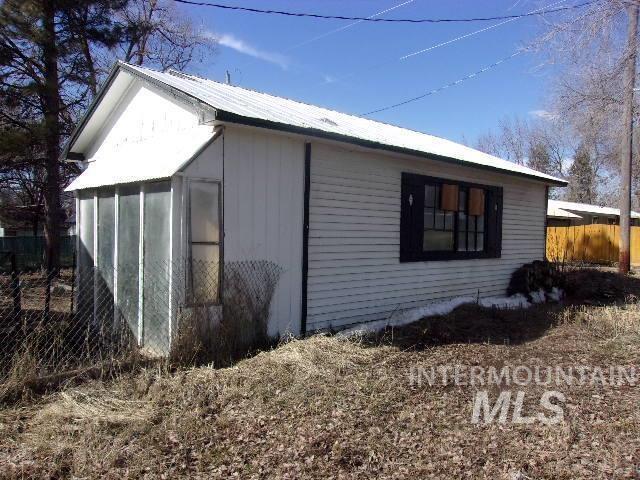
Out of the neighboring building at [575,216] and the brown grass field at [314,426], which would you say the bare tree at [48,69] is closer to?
the brown grass field at [314,426]

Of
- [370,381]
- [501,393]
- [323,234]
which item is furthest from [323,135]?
[501,393]

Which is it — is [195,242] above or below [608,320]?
above

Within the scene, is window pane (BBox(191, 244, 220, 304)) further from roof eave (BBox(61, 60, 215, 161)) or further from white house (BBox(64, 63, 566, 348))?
roof eave (BBox(61, 60, 215, 161))

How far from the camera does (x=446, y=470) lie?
11.5 feet

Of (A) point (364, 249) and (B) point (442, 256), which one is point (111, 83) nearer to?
(A) point (364, 249)

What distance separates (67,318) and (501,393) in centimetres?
639

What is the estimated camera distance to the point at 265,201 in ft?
21.4

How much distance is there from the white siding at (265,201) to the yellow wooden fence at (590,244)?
18976 millimetres

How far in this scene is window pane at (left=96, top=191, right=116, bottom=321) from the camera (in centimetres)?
718

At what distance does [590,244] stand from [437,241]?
57.7 ft

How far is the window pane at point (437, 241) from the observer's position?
9.21m

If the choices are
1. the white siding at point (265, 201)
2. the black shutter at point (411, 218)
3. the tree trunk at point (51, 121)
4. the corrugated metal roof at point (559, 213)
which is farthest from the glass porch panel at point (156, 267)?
the corrugated metal roof at point (559, 213)

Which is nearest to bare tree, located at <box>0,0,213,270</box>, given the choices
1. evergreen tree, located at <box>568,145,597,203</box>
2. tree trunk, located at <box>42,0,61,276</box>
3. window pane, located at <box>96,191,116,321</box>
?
tree trunk, located at <box>42,0,61,276</box>

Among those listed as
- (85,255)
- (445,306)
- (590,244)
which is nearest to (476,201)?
(445,306)
